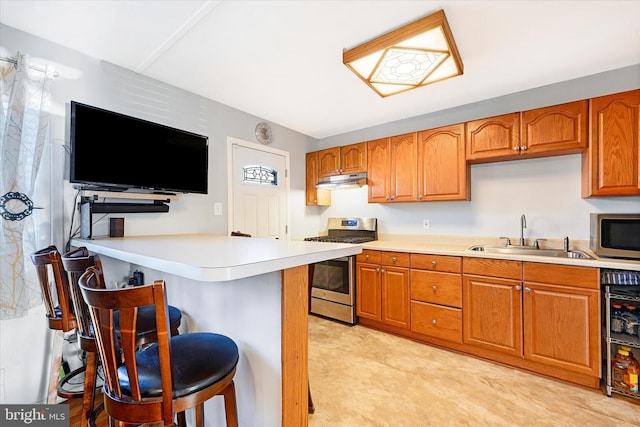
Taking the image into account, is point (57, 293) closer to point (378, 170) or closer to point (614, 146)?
point (378, 170)

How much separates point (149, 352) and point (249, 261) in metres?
0.59

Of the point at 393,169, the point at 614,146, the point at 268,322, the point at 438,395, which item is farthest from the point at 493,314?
the point at 268,322

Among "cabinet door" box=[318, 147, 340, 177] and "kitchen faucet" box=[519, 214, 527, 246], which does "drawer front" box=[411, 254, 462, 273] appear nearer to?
"kitchen faucet" box=[519, 214, 527, 246]

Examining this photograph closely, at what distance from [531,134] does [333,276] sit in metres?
2.34

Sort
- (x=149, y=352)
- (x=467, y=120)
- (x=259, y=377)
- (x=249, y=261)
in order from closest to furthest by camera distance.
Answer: (x=249, y=261) → (x=149, y=352) → (x=259, y=377) → (x=467, y=120)

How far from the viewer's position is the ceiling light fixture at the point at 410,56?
1627mm

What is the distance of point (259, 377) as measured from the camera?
119 centimetres

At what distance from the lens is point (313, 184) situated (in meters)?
3.87

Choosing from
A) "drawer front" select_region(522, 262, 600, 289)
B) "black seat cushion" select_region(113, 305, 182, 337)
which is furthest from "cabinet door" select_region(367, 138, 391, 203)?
"black seat cushion" select_region(113, 305, 182, 337)

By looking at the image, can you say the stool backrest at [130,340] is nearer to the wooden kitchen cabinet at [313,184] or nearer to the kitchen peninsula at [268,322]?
the kitchen peninsula at [268,322]

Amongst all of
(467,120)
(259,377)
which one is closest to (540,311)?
(467,120)

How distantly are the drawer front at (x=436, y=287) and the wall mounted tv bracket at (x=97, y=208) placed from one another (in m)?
2.44

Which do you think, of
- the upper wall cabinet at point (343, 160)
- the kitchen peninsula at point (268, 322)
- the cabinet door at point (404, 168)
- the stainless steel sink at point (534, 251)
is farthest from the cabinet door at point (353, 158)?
the kitchen peninsula at point (268, 322)

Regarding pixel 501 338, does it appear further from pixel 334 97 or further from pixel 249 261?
pixel 334 97
